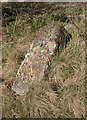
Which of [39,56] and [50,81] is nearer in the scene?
[50,81]

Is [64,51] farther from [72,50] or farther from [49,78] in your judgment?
[49,78]

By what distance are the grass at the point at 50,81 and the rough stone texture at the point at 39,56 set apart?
10 centimetres

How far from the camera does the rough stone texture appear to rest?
235 inches

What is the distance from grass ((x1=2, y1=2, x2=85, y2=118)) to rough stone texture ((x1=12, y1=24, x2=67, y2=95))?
0.32 ft

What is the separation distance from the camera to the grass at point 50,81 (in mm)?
5547

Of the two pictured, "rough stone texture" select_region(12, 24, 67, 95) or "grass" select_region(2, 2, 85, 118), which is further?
"rough stone texture" select_region(12, 24, 67, 95)

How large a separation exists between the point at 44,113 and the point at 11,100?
528 millimetres

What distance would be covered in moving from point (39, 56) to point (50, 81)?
463 mm

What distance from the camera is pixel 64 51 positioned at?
6359mm

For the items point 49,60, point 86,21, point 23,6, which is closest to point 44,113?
point 49,60

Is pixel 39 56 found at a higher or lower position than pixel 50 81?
higher

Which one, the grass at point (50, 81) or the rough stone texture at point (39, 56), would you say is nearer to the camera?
the grass at point (50, 81)

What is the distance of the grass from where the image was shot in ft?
18.2

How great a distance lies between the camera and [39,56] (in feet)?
20.4
